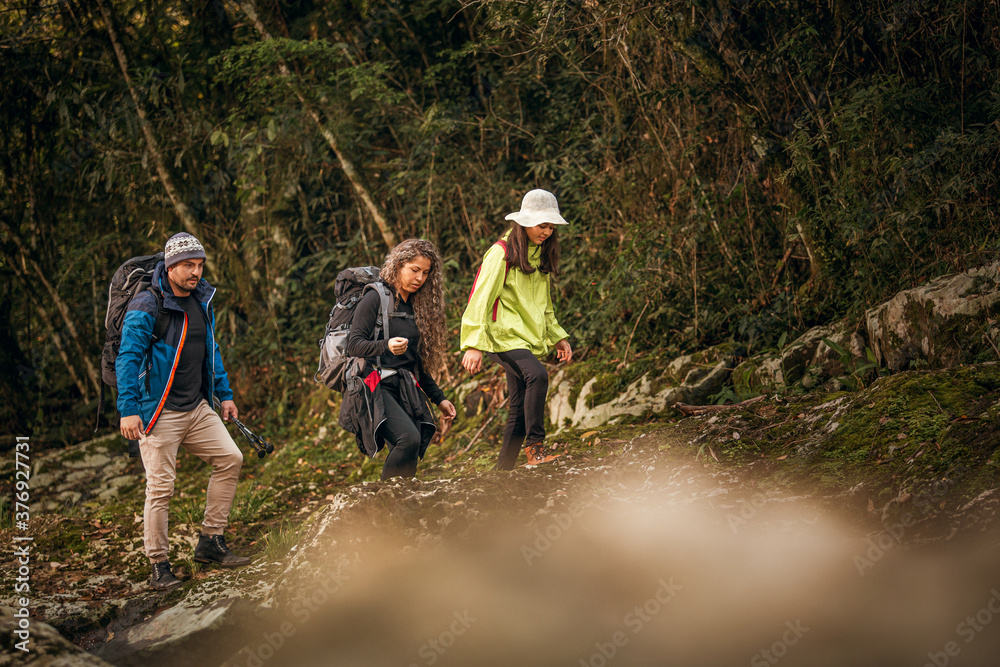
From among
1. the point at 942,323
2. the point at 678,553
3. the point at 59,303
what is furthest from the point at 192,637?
the point at 59,303

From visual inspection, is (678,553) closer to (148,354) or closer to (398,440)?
(398,440)

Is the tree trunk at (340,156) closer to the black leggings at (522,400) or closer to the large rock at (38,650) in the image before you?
the black leggings at (522,400)

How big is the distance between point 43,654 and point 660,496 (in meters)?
3.15

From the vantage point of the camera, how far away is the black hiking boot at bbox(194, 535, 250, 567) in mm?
4738

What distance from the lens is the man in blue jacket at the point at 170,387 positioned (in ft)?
13.8

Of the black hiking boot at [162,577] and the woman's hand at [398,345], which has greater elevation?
the woman's hand at [398,345]

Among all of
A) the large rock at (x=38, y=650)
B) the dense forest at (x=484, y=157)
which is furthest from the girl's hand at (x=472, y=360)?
the dense forest at (x=484, y=157)

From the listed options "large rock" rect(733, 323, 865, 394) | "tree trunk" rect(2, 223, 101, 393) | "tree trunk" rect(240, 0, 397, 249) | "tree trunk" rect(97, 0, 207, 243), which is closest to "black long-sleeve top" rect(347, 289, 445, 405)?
"large rock" rect(733, 323, 865, 394)

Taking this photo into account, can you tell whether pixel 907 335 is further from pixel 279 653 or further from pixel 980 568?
pixel 279 653

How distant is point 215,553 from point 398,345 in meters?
1.84

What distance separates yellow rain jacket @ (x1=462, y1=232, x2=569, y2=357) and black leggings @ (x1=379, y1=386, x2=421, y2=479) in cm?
60

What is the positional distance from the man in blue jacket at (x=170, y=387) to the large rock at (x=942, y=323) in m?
4.53

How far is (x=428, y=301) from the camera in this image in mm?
4773

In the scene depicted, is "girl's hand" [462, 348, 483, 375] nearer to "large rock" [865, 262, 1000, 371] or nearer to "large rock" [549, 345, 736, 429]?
"large rock" [549, 345, 736, 429]
